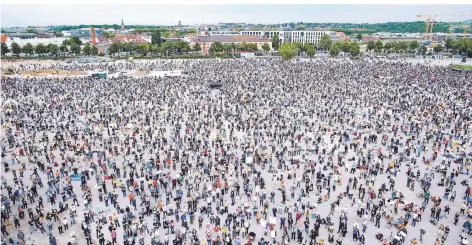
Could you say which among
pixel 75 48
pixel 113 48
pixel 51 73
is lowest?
pixel 51 73

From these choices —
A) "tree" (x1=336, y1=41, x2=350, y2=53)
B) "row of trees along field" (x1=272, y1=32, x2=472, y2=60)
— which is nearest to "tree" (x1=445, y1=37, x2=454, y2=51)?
"row of trees along field" (x1=272, y1=32, x2=472, y2=60)

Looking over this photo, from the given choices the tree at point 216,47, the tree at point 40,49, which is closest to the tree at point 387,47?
the tree at point 216,47

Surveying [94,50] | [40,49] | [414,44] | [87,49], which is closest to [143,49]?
[94,50]

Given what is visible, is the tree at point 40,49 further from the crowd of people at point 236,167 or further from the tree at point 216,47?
A: the crowd of people at point 236,167

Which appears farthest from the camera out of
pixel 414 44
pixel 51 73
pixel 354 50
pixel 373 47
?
pixel 414 44

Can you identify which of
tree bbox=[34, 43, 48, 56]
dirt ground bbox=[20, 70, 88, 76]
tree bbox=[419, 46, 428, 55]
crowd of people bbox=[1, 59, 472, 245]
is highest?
tree bbox=[34, 43, 48, 56]

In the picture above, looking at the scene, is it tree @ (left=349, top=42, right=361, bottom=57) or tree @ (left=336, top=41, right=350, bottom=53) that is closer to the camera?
tree @ (left=349, top=42, right=361, bottom=57)

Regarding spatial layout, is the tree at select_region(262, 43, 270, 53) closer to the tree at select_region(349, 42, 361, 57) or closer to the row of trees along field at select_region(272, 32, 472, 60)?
the row of trees along field at select_region(272, 32, 472, 60)

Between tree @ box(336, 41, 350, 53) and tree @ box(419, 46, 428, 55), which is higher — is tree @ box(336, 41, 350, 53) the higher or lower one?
the higher one

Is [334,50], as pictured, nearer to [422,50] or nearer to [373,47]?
[373,47]
